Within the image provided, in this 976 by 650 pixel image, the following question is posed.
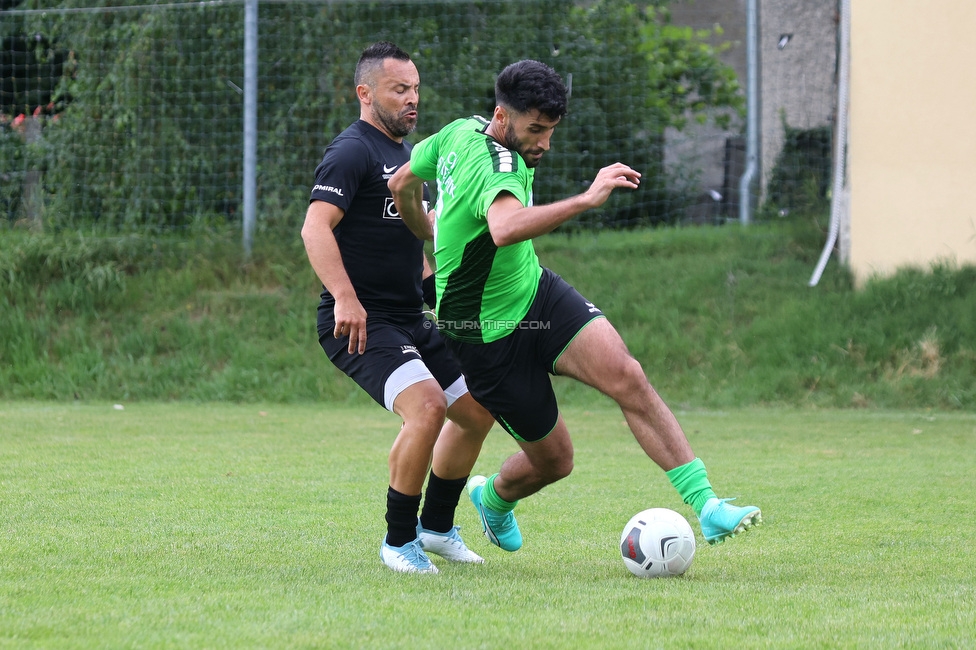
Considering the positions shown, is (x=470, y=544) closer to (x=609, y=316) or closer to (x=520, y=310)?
(x=520, y=310)

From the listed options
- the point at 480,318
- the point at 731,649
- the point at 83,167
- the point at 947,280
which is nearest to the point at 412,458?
the point at 480,318

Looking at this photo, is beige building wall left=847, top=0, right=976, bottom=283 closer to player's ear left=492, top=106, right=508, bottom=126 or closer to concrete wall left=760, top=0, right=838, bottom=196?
concrete wall left=760, top=0, right=838, bottom=196

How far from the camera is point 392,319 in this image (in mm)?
5422

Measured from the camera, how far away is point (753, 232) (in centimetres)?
1481

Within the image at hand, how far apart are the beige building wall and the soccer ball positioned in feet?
31.1

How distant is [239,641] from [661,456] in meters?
2.01

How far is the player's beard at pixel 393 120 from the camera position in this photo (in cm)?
561

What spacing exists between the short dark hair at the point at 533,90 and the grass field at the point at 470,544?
1.91 metres

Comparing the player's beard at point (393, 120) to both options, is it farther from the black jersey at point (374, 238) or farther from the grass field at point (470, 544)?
the grass field at point (470, 544)

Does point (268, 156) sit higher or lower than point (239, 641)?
higher

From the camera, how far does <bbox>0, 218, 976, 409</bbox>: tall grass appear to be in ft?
40.6

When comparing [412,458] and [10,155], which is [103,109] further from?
[412,458]

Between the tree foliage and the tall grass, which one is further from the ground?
the tree foliage

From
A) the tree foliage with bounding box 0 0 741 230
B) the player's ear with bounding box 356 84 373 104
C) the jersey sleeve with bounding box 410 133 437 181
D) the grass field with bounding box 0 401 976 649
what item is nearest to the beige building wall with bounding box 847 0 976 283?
the tree foliage with bounding box 0 0 741 230
